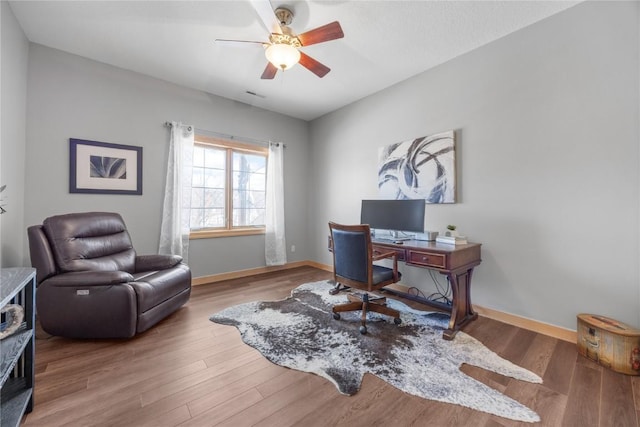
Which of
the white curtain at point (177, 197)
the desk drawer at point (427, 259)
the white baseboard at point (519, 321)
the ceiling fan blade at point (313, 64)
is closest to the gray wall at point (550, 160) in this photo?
the white baseboard at point (519, 321)

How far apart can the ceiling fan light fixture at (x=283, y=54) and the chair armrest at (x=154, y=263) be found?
2.31 m

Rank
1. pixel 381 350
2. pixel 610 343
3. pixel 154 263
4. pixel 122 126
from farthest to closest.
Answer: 1. pixel 122 126
2. pixel 154 263
3. pixel 381 350
4. pixel 610 343

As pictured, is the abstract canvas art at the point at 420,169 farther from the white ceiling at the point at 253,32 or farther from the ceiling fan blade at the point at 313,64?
the ceiling fan blade at the point at 313,64

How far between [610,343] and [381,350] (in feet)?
5.05

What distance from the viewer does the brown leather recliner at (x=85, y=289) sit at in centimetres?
202

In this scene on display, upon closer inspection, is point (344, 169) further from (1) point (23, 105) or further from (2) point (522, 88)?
(1) point (23, 105)

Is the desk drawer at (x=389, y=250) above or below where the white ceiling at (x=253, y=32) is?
below

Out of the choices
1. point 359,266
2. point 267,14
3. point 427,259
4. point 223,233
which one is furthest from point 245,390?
point 223,233

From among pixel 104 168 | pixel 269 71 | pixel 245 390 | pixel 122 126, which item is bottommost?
pixel 245 390

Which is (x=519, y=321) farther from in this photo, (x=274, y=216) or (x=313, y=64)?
(x=274, y=216)

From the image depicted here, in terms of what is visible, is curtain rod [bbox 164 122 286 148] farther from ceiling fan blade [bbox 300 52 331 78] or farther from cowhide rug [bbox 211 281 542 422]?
cowhide rug [bbox 211 281 542 422]

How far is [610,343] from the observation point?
1.73m

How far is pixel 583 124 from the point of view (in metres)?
2.08

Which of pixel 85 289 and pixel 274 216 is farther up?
pixel 274 216
